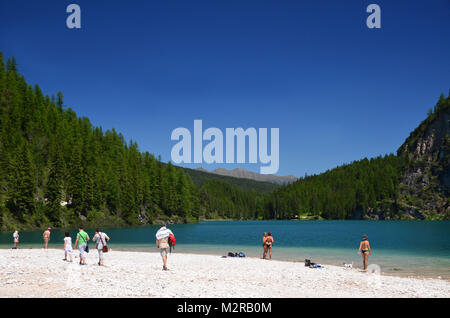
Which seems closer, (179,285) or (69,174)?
(179,285)

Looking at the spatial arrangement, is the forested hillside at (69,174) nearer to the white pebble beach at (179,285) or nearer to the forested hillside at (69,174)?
the forested hillside at (69,174)

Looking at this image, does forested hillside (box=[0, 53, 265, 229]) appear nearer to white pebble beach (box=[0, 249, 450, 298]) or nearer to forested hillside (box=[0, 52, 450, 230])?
forested hillside (box=[0, 52, 450, 230])

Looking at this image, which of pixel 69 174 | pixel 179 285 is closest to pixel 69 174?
pixel 69 174

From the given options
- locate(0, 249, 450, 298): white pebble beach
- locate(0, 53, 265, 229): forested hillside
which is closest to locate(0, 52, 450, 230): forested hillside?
locate(0, 53, 265, 229): forested hillside

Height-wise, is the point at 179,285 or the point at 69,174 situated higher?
the point at 69,174

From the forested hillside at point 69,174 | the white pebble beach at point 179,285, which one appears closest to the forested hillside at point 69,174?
the forested hillside at point 69,174

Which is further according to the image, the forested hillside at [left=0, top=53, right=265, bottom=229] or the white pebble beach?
the forested hillside at [left=0, top=53, right=265, bottom=229]

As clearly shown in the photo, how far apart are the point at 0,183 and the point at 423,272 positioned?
336 feet

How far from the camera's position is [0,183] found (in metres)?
98.6

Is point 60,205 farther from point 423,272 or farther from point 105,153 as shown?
point 423,272

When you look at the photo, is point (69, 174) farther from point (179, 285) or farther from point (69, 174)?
point (179, 285)

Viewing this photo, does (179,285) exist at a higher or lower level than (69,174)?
lower

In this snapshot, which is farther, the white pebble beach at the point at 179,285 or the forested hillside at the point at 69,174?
the forested hillside at the point at 69,174
